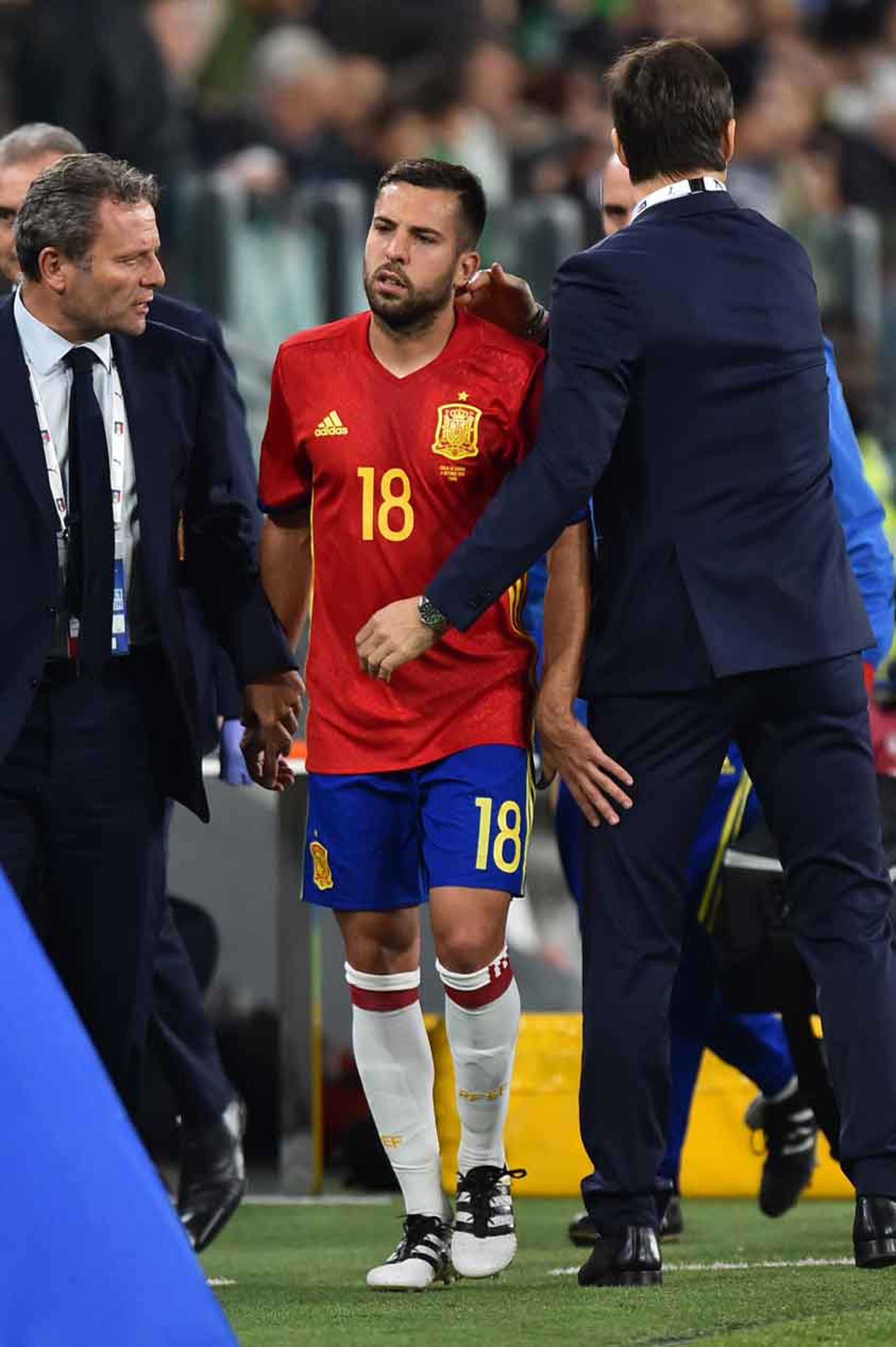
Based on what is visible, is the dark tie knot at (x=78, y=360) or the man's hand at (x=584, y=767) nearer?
the man's hand at (x=584, y=767)

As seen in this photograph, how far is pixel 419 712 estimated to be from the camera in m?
4.38

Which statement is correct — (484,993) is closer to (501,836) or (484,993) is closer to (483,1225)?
(501,836)

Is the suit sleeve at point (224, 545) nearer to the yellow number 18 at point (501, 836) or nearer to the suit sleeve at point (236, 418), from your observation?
the suit sleeve at point (236, 418)

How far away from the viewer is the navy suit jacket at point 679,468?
162 inches

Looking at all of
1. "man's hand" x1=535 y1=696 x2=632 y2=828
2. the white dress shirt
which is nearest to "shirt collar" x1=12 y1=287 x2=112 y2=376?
the white dress shirt

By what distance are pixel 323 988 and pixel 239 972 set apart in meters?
0.25

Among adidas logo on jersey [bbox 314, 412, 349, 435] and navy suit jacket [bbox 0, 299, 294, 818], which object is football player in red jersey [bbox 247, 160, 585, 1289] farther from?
navy suit jacket [bbox 0, 299, 294, 818]

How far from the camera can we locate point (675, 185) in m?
4.21

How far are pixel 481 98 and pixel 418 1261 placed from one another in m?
8.17

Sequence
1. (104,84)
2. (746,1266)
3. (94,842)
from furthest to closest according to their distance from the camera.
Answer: (104,84) → (746,1266) → (94,842)

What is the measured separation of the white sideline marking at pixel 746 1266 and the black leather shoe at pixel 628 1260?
34 cm

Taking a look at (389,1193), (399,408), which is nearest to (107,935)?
(399,408)

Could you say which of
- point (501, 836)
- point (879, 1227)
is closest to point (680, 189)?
point (501, 836)

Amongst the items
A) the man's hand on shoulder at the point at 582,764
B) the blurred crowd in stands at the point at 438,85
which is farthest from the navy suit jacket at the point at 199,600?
the blurred crowd in stands at the point at 438,85
